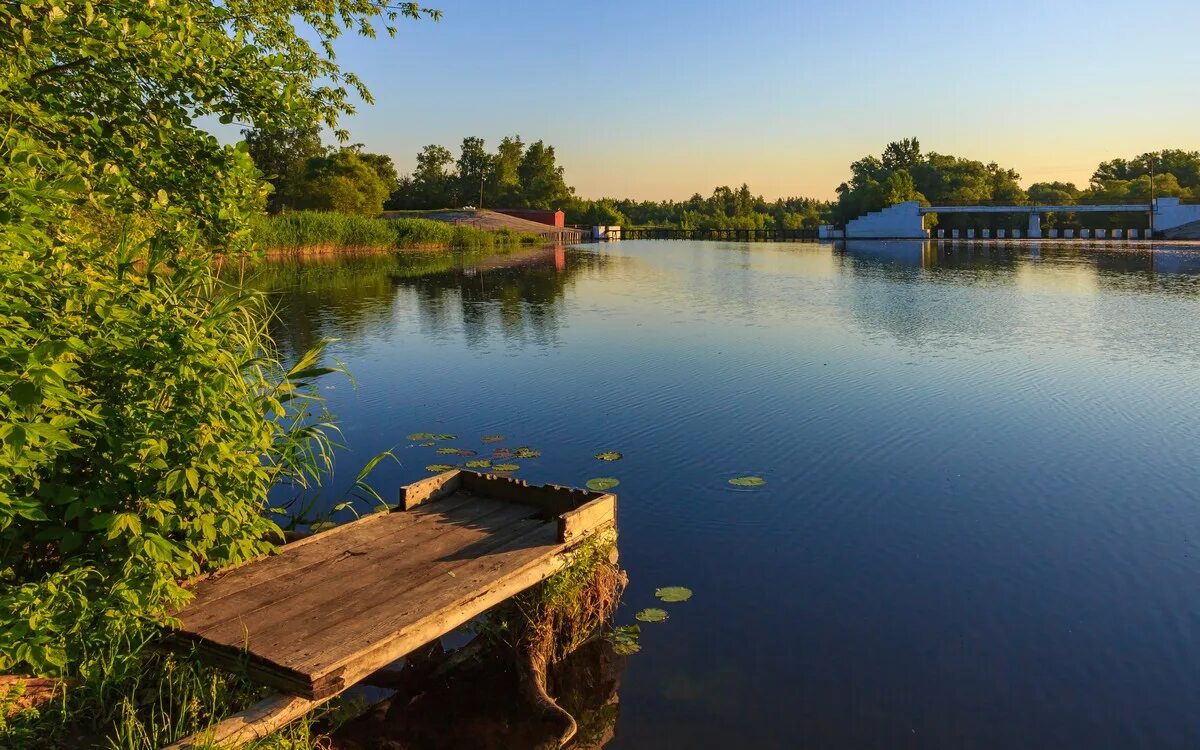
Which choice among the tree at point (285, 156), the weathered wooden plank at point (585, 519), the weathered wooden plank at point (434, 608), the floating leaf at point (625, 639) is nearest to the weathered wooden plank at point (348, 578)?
the weathered wooden plank at point (434, 608)

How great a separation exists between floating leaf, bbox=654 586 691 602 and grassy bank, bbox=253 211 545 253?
36.9 m

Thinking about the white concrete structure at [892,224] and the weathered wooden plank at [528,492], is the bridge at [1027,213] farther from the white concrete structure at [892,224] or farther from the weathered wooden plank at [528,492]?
the weathered wooden plank at [528,492]

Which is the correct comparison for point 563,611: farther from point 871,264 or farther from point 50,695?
point 871,264

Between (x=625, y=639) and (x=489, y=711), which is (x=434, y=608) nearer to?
(x=489, y=711)

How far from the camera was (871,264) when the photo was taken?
46656 millimetres

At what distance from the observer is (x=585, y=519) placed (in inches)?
217

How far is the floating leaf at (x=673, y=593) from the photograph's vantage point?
21.2 ft

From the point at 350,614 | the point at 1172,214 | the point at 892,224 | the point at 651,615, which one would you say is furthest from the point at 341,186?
the point at 1172,214

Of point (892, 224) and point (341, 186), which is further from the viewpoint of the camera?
point (892, 224)

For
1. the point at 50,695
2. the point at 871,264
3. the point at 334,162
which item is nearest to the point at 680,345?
the point at 50,695

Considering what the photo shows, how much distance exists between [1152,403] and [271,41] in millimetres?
12421

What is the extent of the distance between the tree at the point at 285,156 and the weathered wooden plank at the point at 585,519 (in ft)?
244

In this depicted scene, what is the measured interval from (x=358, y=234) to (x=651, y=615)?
171 feet

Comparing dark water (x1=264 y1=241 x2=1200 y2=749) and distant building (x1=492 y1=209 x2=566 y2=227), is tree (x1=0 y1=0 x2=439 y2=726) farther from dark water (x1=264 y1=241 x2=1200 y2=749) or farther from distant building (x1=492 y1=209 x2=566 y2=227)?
distant building (x1=492 y1=209 x2=566 y2=227)
